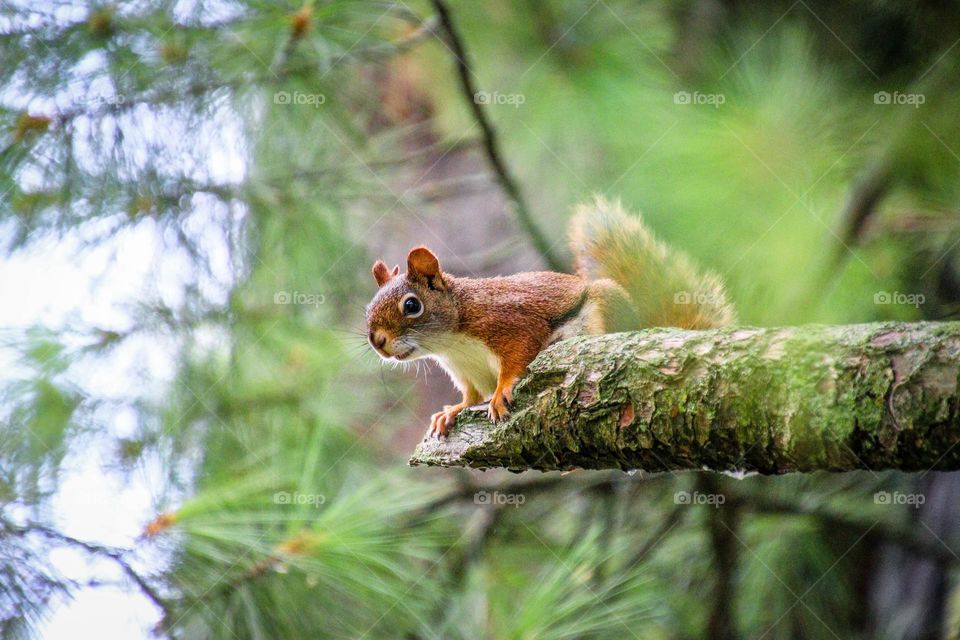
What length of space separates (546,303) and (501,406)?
0.25m

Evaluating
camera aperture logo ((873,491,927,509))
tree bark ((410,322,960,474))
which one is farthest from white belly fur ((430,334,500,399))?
camera aperture logo ((873,491,927,509))

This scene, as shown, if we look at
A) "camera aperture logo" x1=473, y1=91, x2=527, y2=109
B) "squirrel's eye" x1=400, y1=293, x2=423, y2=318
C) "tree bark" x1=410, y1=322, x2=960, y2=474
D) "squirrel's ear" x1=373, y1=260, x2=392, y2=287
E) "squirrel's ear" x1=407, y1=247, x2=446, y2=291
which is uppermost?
"camera aperture logo" x1=473, y1=91, x2=527, y2=109

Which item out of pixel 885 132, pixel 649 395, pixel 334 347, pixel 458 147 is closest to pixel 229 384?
pixel 334 347

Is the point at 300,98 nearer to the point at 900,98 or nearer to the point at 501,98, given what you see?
the point at 501,98

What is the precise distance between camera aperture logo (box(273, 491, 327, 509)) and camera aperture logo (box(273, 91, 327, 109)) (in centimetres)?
72

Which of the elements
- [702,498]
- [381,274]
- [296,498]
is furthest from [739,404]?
[702,498]

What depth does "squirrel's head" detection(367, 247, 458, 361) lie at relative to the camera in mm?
1165

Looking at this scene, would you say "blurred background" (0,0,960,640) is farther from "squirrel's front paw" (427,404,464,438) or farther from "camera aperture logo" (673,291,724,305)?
"squirrel's front paw" (427,404,464,438)

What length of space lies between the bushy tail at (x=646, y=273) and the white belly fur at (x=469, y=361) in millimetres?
189

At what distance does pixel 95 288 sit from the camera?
1632 millimetres

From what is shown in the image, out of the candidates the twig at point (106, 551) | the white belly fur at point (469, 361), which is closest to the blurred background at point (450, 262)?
the twig at point (106, 551)

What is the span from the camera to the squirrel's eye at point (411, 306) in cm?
118

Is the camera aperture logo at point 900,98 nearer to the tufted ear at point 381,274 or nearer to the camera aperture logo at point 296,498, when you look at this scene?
the tufted ear at point 381,274

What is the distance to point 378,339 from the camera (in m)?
1.15
